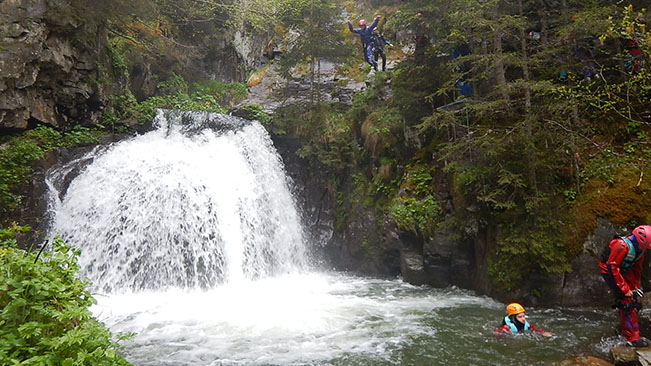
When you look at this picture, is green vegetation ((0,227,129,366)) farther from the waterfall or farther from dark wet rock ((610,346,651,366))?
the waterfall

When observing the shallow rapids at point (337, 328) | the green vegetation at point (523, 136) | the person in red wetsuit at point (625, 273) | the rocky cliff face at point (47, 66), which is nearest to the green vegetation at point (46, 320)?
the shallow rapids at point (337, 328)

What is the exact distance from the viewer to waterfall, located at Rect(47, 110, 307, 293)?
952cm

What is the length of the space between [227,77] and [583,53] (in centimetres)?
1917

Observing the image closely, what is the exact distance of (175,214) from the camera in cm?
1043

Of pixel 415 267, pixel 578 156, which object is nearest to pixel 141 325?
pixel 415 267

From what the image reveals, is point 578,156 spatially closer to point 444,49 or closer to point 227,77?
point 444,49

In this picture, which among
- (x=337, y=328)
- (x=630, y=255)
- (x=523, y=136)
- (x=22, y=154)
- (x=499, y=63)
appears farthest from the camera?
(x=22, y=154)

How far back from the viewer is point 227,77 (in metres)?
22.8

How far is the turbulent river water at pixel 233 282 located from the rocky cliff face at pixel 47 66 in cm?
184

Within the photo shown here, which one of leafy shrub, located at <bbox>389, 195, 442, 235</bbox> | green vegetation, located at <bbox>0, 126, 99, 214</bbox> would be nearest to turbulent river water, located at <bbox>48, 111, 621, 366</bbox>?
green vegetation, located at <bbox>0, 126, 99, 214</bbox>

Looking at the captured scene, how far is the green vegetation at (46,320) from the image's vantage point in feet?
8.37

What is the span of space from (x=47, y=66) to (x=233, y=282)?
28.5ft

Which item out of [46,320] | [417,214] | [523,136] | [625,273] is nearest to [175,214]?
[417,214]

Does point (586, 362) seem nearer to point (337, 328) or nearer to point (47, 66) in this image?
point (337, 328)
